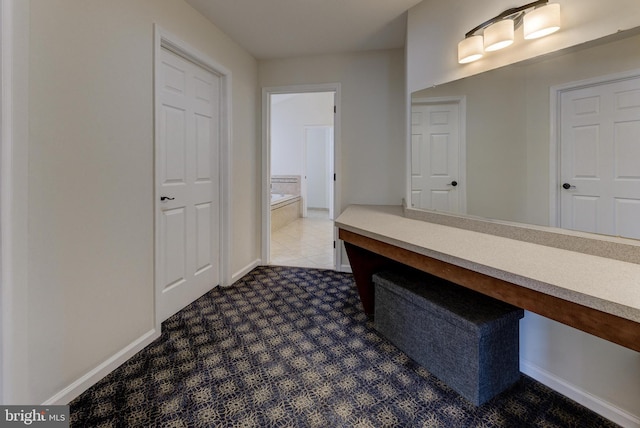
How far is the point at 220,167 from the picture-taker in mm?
2699

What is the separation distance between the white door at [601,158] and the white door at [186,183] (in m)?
2.17

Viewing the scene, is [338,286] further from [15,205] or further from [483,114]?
[15,205]

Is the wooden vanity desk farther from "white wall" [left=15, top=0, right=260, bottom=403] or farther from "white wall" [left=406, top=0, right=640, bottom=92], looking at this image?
"white wall" [left=15, top=0, right=260, bottom=403]

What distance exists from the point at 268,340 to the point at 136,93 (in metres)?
1.65

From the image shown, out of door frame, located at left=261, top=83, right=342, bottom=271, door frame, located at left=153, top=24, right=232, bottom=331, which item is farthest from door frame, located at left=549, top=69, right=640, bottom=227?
door frame, located at left=153, top=24, right=232, bottom=331

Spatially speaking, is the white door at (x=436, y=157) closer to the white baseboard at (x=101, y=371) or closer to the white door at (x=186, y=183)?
the white door at (x=186, y=183)

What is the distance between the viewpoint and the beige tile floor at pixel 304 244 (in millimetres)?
3570

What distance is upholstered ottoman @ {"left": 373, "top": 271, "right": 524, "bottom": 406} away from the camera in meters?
1.32

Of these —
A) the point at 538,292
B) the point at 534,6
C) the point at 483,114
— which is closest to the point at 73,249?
the point at 538,292

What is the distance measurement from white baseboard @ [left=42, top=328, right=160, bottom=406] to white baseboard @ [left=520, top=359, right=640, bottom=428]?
2090mm

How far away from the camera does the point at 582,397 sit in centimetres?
130

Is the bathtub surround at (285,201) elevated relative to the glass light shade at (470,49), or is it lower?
lower

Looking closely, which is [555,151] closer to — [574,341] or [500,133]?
[500,133]

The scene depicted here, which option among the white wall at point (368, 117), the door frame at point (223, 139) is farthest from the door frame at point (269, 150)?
the door frame at point (223, 139)
